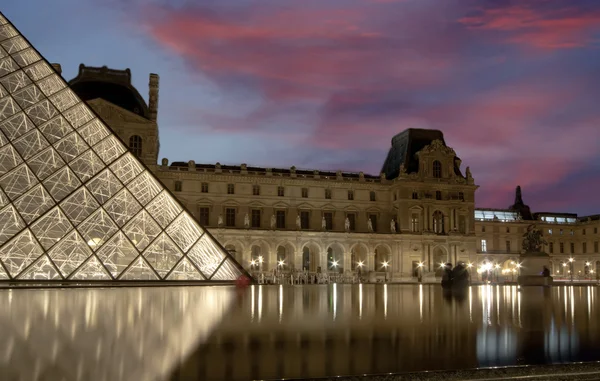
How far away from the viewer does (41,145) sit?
16.9 metres

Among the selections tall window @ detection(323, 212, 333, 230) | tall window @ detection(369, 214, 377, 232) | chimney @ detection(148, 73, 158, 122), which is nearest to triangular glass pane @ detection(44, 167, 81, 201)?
chimney @ detection(148, 73, 158, 122)

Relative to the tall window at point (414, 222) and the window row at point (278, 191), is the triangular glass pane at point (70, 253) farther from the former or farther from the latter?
the tall window at point (414, 222)

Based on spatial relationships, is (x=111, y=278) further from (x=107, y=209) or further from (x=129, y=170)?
(x=129, y=170)

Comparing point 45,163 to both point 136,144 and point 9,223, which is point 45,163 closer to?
point 9,223

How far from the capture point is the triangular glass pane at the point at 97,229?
16438 mm

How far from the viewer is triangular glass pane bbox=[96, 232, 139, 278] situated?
54.5 feet

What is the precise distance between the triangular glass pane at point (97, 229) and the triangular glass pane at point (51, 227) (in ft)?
1.46

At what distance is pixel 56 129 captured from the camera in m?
17.7

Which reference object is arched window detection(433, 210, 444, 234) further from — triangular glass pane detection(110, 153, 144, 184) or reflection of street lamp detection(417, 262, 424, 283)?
triangular glass pane detection(110, 153, 144, 184)

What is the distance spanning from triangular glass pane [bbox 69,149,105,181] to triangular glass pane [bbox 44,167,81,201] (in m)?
0.20

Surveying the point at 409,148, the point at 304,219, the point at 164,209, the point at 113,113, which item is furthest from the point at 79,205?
the point at 409,148

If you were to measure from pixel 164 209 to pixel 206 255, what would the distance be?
2070 millimetres

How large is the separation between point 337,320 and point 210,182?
1515 inches

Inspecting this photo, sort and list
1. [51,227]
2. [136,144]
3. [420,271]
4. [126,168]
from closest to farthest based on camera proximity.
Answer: [51,227] → [126,168] → [136,144] → [420,271]
